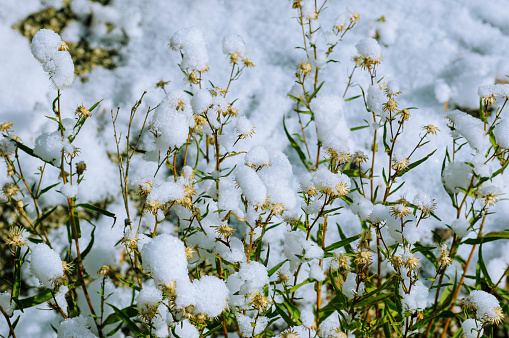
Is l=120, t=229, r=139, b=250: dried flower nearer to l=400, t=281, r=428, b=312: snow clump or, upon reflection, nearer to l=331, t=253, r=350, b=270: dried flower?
l=331, t=253, r=350, b=270: dried flower

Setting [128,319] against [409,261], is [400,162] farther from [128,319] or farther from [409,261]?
[128,319]

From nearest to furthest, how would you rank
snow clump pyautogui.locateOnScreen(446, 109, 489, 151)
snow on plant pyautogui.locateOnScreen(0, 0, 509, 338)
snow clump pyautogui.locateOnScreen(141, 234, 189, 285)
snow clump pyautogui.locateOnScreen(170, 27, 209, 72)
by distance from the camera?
1. snow clump pyautogui.locateOnScreen(141, 234, 189, 285)
2. snow on plant pyautogui.locateOnScreen(0, 0, 509, 338)
3. snow clump pyautogui.locateOnScreen(446, 109, 489, 151)
4. snow clump pyautogui.locateOnScreen(170, 27, 209, 72)

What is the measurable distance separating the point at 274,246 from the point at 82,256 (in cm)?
74

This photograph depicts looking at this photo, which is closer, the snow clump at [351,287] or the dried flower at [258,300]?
the dried flower at [258,300]

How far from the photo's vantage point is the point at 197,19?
218 cm

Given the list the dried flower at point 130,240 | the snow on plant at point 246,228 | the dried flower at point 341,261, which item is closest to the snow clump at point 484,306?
the snow on plant at point 246,228

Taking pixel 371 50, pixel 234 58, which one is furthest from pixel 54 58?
pixel 371 50

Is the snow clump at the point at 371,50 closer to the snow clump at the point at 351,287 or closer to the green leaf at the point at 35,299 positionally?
the snow clump at the point at 351,287

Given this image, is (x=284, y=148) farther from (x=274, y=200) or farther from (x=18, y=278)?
(x=18, y=278)

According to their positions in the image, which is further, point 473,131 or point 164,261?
point 473,131

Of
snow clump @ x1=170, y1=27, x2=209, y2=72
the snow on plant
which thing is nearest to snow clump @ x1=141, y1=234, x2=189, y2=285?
the snow on plant

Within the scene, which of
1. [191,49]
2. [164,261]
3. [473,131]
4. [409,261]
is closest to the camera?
[164,261]

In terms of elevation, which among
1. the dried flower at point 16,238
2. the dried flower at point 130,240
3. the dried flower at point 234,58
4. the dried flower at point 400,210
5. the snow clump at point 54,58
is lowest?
the dried flower at point 400,210

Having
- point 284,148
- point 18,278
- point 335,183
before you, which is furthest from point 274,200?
point 284,148
